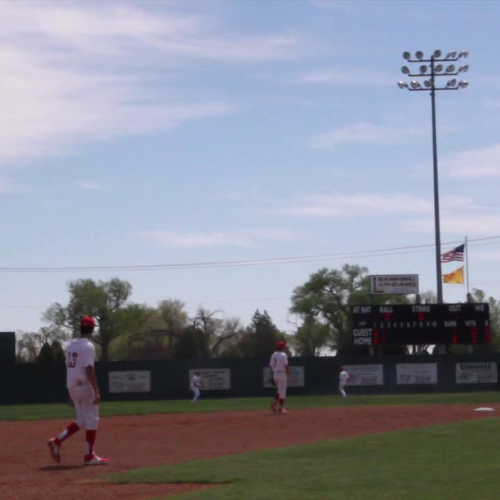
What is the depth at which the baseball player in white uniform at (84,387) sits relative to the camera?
1220cm

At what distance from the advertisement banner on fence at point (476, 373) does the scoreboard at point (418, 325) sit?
5.64m

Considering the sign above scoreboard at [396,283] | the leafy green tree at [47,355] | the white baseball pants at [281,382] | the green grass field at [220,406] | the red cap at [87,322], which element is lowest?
the green grass field at [220,406]

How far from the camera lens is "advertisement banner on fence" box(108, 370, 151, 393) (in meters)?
45.8

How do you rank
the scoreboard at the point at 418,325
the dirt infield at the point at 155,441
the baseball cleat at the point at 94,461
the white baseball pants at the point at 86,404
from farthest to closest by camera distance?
1. the scoreboard at the point at 418,325
2. the white baseball pants at the point at 86,404
3. the baseball cleat at the point at 94,461
4. the dirt infield at the point at 155,441

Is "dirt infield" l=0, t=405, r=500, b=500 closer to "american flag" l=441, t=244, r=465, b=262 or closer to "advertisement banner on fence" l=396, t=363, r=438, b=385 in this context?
"advertisement banner on fence" l=396, t=363, r=438, b=385

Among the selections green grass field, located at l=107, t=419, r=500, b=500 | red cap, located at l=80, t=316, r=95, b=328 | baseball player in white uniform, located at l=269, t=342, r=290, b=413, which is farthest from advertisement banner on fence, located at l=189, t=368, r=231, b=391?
red cap, located at l=80, t=316, r=95, b=328

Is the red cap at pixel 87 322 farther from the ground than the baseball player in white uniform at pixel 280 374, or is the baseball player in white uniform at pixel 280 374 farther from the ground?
the red cap at pixel 87 322

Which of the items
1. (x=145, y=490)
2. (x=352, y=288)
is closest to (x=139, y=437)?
(x=145, y=490)

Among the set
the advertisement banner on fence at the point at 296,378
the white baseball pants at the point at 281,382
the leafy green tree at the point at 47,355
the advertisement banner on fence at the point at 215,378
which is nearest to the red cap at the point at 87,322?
the white baseball pants at the point at 281,382

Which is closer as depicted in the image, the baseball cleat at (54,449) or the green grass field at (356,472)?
the green grass field at (356,472)

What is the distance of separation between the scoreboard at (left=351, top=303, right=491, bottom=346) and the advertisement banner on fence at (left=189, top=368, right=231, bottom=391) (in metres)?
8.18

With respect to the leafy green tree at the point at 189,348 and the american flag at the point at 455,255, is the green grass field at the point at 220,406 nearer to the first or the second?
the american flag at the point at 455,255

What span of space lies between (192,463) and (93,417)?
1513 mm

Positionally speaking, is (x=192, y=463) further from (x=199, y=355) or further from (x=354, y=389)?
(x=199, y=355)
